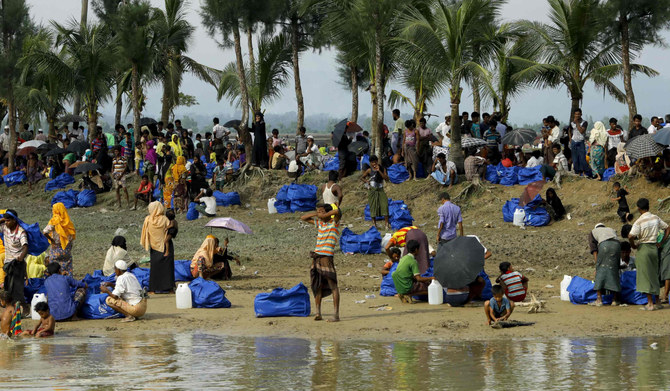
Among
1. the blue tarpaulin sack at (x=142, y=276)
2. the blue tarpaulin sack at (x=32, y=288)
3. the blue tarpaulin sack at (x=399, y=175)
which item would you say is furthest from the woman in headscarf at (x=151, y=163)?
the blue tarpaulin sack at (x=32, y=288)

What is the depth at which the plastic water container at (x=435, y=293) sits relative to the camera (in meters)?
13.0

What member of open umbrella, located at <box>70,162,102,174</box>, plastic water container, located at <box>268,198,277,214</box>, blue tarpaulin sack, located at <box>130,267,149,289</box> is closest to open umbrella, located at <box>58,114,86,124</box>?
open umbrella, located at <box>70,162,102,174</box>

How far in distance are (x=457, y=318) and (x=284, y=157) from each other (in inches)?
636

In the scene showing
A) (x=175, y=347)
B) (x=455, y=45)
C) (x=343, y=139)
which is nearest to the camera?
(x=175, y=347)

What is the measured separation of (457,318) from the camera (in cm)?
1216

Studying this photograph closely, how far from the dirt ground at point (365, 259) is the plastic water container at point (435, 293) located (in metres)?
0.19

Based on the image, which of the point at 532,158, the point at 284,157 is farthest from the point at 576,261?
the point at 284,157

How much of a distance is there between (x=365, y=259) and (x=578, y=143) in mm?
7073

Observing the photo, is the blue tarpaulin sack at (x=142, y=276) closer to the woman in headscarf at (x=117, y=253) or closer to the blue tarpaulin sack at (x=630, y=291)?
the woman in headscarf at (x=117, y=253)

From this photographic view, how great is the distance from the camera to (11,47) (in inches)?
1351

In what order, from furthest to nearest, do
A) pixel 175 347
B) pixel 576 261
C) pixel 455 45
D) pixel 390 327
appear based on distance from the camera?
pixel 455 45, pixel 576 261, pixel 390 327, pixel 175 347

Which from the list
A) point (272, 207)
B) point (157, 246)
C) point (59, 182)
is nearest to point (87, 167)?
point (59, 182)

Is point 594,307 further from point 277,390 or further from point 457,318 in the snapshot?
point 277,390

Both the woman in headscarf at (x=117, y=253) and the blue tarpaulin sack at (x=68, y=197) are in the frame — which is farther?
the blue tarpaulin sack at (x=68, y=197)
